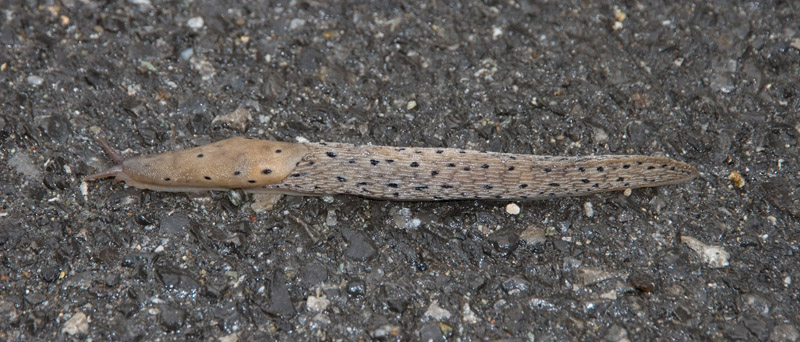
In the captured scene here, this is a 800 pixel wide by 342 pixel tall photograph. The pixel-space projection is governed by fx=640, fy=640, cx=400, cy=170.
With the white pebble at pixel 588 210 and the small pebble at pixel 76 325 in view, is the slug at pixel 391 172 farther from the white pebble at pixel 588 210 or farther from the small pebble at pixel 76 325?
the small pebble at pixel 76 325

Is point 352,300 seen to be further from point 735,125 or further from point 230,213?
point 735,125

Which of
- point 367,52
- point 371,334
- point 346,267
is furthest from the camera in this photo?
point 367,52

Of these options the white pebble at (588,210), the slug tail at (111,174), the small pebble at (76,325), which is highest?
the white pebble at (588,210)

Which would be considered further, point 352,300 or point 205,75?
point 205,75

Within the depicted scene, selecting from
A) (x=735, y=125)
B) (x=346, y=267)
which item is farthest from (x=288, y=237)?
(x=735, y=125)

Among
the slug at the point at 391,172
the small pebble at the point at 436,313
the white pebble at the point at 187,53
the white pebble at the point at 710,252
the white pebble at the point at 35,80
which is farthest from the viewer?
the white pebble at the point at 187,53

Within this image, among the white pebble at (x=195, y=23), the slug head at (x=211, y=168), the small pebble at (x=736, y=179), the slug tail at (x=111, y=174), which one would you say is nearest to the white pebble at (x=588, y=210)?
the small pebble at (x=736, y=179)

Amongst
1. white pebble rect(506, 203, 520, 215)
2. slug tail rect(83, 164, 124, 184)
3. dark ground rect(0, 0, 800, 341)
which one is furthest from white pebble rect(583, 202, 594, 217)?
slug tail rect(83, 164, 124, 184)

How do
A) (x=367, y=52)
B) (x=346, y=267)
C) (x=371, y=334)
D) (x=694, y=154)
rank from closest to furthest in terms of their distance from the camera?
(x=371, y=334), (x=346, y=267), (x=694, y=154), (x=367, y=52)
